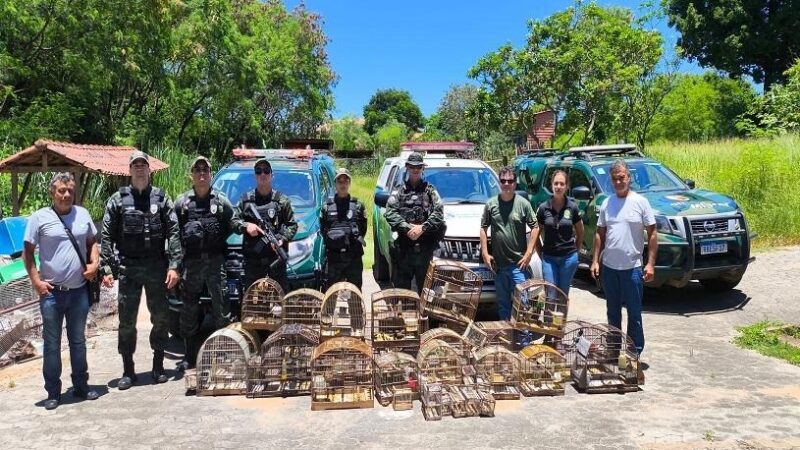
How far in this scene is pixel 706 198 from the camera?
8.65 metres

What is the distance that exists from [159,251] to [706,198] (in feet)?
24.0

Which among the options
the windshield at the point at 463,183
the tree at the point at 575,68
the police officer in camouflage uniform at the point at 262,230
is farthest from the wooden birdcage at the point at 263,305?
the tree at the point at 575,68

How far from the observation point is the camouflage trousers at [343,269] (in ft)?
21.5

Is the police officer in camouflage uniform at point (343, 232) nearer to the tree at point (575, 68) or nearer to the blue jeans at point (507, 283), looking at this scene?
the blue jeans at point (507, 283)

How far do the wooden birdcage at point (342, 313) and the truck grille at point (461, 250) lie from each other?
176 centimetres

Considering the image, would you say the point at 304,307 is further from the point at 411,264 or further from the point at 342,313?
the point at 411,264

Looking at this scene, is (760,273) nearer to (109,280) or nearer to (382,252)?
(382,252)

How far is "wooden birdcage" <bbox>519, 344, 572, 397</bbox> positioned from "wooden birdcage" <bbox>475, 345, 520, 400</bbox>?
5.3 inches

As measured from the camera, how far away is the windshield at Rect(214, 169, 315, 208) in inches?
311

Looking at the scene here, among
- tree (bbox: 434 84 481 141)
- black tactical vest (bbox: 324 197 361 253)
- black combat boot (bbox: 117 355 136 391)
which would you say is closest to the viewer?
black combat boot (bbox: 117 355 136 391)

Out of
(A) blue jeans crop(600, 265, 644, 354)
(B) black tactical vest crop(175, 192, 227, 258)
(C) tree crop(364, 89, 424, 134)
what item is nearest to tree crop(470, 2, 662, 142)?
(A) blue jeans crop(600, 265, 644, 354)

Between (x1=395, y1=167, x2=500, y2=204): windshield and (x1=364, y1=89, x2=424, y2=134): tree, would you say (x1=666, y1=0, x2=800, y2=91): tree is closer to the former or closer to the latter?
(x1=395, y1=167, x2=500, y2=204): windshield

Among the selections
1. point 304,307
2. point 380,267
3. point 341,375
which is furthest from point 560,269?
point 380,267

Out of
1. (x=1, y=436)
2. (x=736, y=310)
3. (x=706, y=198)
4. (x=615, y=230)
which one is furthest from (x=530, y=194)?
(x=1, y=436)
